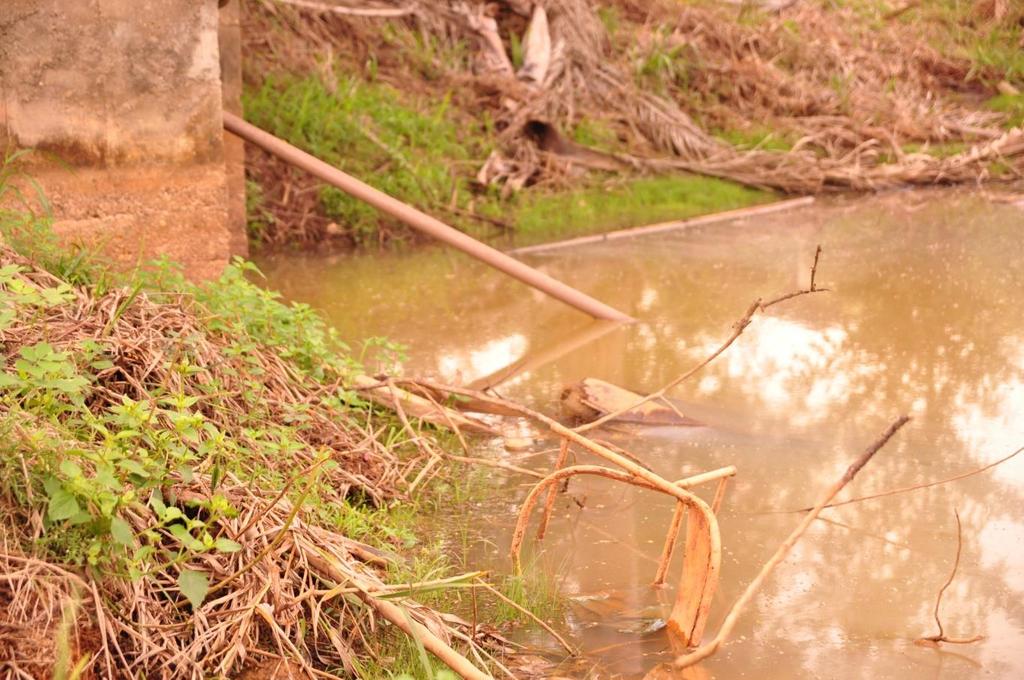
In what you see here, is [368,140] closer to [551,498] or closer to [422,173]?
[422,173]

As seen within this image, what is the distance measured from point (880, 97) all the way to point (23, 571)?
30.5 feet

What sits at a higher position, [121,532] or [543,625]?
[121,532]

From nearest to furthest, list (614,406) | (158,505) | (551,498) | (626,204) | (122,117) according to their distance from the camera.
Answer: (158,505) → (551,498) → (614,406) → (122,117) → (626,204)

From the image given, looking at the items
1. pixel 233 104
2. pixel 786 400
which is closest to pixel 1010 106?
pixel 786 400

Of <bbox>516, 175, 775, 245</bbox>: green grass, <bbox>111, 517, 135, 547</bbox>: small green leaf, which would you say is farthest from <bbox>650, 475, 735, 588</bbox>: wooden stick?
<bbox>516, 175, 775, 245</bbox>: green grass

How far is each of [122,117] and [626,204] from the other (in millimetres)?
4252

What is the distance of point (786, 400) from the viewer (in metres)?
4.71

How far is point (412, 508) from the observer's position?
362cm

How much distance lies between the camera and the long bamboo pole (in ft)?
17.5

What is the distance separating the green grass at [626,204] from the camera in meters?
7.74

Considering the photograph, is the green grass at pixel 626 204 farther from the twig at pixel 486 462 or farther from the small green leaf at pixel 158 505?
the small green leaf at pixel 158 505

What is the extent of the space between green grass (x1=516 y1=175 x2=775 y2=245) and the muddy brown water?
17.0 inches

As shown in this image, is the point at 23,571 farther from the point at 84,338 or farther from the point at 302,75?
the point at 302,75

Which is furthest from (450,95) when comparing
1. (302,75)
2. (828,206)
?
(828,206)
